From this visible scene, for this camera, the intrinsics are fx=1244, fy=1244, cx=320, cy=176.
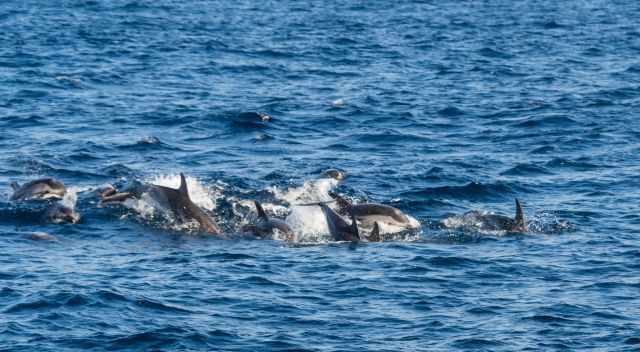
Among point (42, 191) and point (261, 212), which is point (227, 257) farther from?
point (42, 191)

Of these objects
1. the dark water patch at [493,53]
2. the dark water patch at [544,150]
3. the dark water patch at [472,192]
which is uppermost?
the dark water patch at [493,53]

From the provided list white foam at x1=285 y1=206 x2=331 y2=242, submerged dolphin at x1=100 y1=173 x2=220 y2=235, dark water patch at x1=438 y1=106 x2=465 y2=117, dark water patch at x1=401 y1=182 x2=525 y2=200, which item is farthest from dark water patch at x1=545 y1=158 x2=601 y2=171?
submerged dolphin at x1=100 y1=173 x2=220 y2=235


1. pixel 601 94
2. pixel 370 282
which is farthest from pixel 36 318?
pixel 601 94

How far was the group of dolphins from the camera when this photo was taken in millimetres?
29703

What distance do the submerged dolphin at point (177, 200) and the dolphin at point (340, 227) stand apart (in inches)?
106

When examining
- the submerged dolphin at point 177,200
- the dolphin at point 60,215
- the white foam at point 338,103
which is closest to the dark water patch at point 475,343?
the submerged dolphin at point 177,200

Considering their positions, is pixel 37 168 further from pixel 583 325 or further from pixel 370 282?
pixel 583 325

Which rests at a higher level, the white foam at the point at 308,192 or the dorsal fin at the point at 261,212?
the dorsal fin at the point at 261,212

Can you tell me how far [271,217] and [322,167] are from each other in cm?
598

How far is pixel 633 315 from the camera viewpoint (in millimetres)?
24250

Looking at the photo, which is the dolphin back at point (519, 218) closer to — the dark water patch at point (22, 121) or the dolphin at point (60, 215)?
the dolphin at point (60, 215)

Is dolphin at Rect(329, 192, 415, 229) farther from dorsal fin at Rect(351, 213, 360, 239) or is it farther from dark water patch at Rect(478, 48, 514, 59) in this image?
dark water patch at Rect(478, 48, 514, 59)

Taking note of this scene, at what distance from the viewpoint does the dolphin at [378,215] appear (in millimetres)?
30281

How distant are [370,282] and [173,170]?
1144cm
